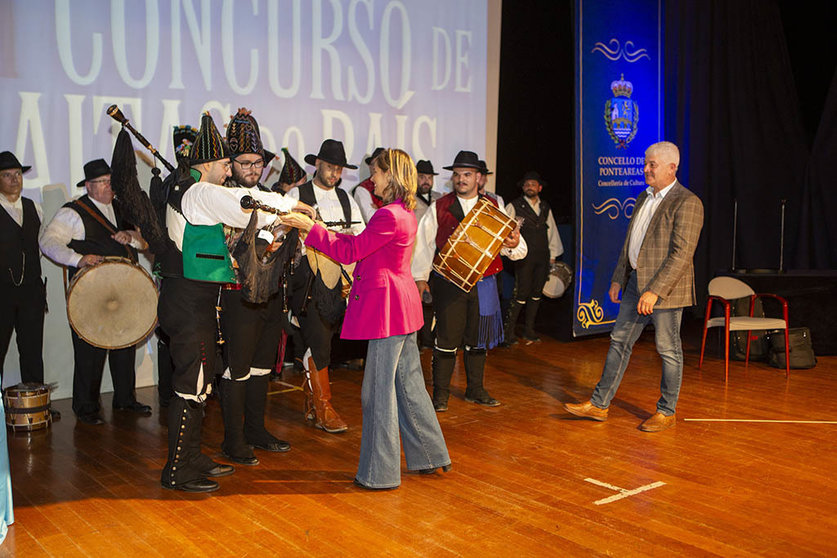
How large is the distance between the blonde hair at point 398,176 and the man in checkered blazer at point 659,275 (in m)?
1.80

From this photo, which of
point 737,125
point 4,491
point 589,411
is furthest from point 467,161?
point 737,125

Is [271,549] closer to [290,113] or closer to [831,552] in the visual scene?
[831,552]

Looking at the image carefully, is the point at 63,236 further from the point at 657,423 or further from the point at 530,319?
the point at 530,319

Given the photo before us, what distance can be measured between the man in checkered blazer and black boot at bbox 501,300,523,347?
112 inches

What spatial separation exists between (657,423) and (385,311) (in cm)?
226

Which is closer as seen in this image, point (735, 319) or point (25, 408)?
point (25, 408)

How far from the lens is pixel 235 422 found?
4.68m

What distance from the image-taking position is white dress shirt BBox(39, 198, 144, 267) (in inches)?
222

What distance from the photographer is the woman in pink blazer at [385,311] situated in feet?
13.1

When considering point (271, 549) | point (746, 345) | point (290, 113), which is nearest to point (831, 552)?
point (271, 549)

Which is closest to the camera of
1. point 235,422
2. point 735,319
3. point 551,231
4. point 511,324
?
point 235,422

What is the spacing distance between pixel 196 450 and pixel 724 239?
803 centimetres

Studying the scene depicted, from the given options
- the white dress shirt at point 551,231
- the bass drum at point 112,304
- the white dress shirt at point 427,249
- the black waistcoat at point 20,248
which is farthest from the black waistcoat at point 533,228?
the black waistcoat at point 20,248

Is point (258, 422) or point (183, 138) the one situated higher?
point (183, 138)
